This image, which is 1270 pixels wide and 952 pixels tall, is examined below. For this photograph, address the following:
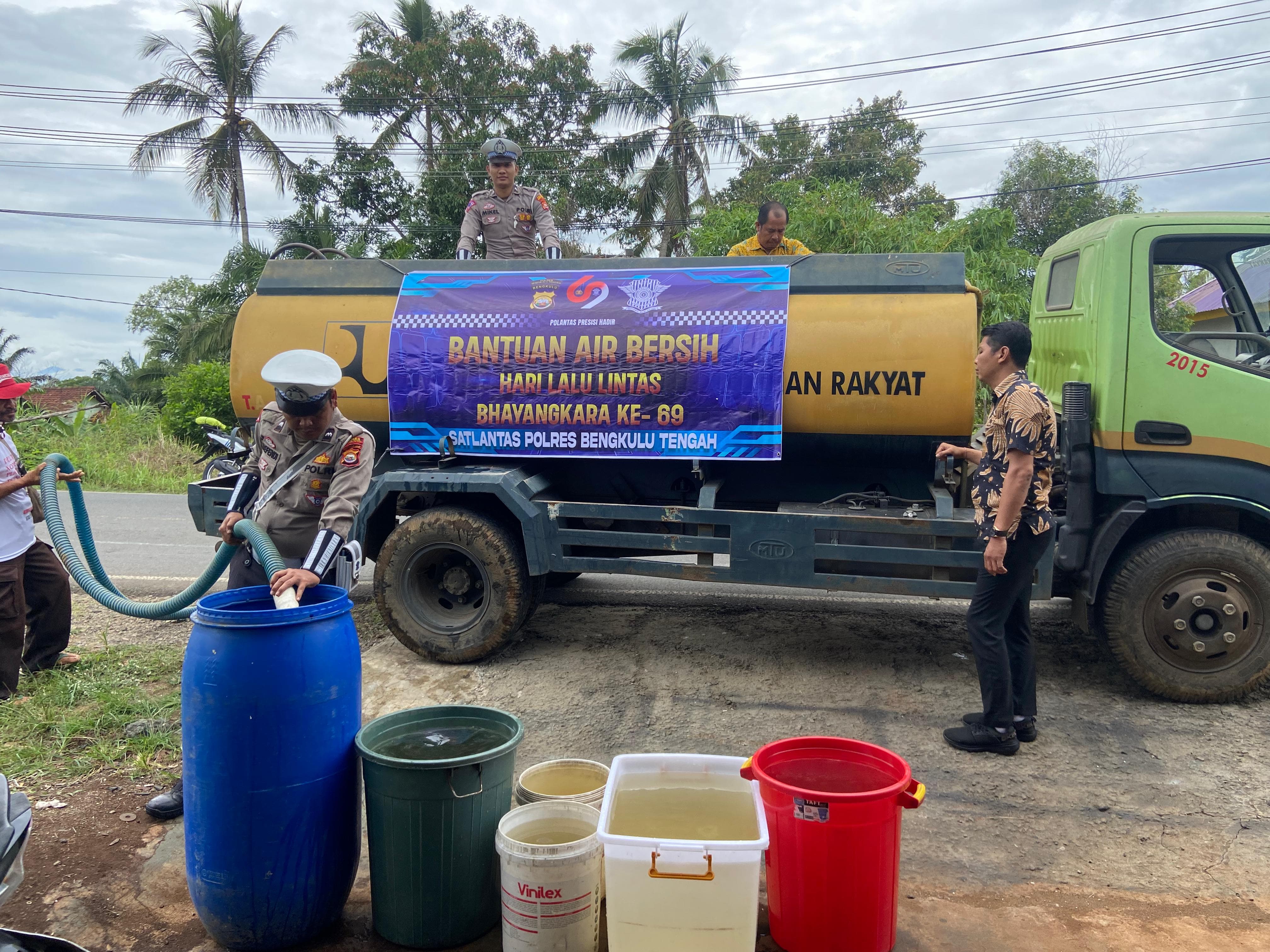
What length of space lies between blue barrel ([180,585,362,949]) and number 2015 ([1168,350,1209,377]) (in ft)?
13.9

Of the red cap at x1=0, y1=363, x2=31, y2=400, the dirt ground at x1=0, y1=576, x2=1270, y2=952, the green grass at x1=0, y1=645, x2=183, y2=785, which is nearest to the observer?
the dirt ground at x1=0, y1=576, x2=1270, y2=952

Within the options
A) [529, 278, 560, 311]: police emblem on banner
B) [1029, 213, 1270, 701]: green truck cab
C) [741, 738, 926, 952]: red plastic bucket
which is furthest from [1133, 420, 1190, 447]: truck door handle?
[529, 278, 560, 311]: police emblem on banner

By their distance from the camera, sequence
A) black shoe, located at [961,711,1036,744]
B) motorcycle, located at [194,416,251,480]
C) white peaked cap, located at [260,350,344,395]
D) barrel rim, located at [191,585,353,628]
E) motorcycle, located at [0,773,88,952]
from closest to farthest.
Answer: motorcycle, located at [0,773,88,952], barrel rim, located at [191,585,353,628], white peaked cap, located at [260,350,344,395], black shoe, located at [961,711,1036,744], motorcycle, located at [194,416,251,480]

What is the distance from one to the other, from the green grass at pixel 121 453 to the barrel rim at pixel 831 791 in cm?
1390

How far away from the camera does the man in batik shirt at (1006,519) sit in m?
4.05

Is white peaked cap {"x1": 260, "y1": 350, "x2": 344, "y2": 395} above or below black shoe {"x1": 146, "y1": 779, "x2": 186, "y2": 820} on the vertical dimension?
above

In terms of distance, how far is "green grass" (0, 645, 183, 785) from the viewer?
164 inches

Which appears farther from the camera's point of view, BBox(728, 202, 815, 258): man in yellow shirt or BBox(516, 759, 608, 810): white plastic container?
BBox(728, 202, 815, 258): man in yellow shirt

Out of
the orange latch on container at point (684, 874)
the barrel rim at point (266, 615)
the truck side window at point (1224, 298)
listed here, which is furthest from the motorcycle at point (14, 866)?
→ the truck side window at point (1224, 298)

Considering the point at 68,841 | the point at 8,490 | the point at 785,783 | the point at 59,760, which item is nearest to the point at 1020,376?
the point at 785,783

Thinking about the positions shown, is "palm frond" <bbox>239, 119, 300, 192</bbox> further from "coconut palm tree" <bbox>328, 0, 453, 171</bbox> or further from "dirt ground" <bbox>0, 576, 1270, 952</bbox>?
"dirt ground" <bbox>0, 576, 1270, 952</bbox>

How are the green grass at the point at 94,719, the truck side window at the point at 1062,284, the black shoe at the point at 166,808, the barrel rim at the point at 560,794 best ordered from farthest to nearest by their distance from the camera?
the truck side window at the point at 1062,284 → the green grass at the point at 94,719 → the black shoe at the point at 166,808 → the barrel rim at the point at 560,794

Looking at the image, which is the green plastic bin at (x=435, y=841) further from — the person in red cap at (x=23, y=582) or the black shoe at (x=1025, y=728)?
the person in red cap at (x=23, y=582)

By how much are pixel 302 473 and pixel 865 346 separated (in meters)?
3.08
